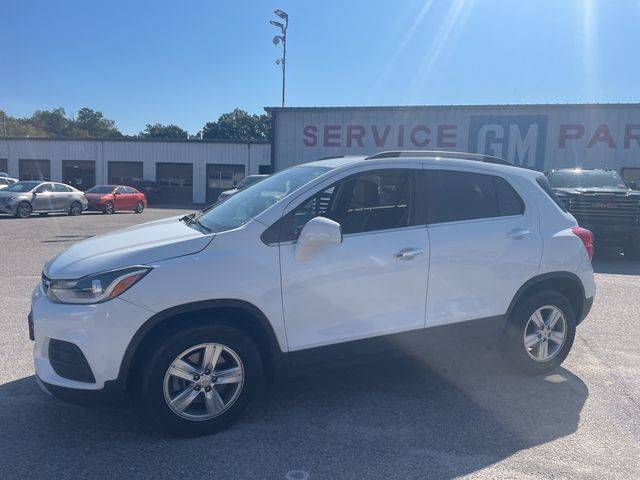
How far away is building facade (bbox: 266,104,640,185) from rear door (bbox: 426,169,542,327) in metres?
16.0

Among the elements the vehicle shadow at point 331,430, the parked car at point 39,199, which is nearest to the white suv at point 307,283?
the vehicle shadow at point 331,430

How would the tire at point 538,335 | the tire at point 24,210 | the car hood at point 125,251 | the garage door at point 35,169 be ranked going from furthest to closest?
the garage door at point 35,169, the tire at point 24,210, the tire at point 538,335, the car hood at point 125,251

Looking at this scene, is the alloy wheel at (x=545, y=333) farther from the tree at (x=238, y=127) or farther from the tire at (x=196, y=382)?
the tree at (x=238, y=127)

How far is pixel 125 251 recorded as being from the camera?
3.24 meters

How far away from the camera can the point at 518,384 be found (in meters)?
4.33

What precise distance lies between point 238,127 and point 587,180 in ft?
278

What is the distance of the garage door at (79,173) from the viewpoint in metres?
37.7

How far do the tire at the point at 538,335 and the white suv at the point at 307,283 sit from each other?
0.01 metres

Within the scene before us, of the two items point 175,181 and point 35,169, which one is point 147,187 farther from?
point 35,169

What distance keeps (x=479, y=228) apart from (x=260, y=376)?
2042 mm

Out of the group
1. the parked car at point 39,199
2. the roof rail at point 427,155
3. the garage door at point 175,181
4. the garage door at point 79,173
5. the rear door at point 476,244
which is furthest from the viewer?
the garage door at point 79,173

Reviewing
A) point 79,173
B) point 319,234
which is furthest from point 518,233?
point 79,173

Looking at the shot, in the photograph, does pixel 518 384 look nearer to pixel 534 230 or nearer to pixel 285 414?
pixel 534 230

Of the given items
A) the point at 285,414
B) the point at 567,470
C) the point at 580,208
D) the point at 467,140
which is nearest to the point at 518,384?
the point at 567,470
